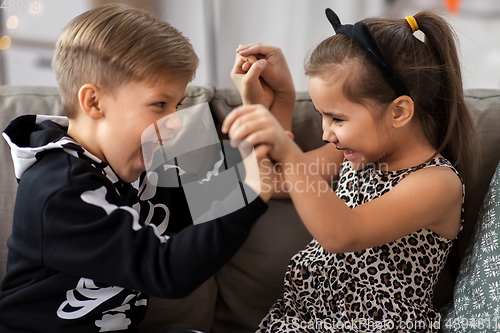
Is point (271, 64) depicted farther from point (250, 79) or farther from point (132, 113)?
point (132, 113)

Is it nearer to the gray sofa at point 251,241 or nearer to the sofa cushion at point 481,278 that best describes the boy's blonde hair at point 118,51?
the gray sofa at point 251,241

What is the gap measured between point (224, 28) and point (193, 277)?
1296 mm

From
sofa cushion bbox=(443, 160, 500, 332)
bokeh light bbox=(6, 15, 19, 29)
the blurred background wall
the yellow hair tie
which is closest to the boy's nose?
the yellow hair tie

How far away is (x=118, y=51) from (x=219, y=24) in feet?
3.36

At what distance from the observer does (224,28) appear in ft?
5.58

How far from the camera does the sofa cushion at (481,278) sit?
811 millimetres

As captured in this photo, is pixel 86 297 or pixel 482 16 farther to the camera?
pixel 482 16

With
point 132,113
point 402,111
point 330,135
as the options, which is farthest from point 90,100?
point 402,111

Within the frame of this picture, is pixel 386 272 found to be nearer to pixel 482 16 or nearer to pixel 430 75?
pixel 430 75

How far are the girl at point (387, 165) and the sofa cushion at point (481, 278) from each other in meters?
0.05

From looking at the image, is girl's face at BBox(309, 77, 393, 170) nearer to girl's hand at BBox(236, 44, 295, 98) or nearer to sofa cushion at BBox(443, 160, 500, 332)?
girl's hand at BBox(236, 44, 295, 98)

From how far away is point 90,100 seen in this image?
2.58ft

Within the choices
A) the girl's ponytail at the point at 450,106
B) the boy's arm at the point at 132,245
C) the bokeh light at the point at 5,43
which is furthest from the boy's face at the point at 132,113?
the bokeh light at the point at 5,43

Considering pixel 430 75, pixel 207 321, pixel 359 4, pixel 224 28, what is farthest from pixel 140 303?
pixel 359 4
